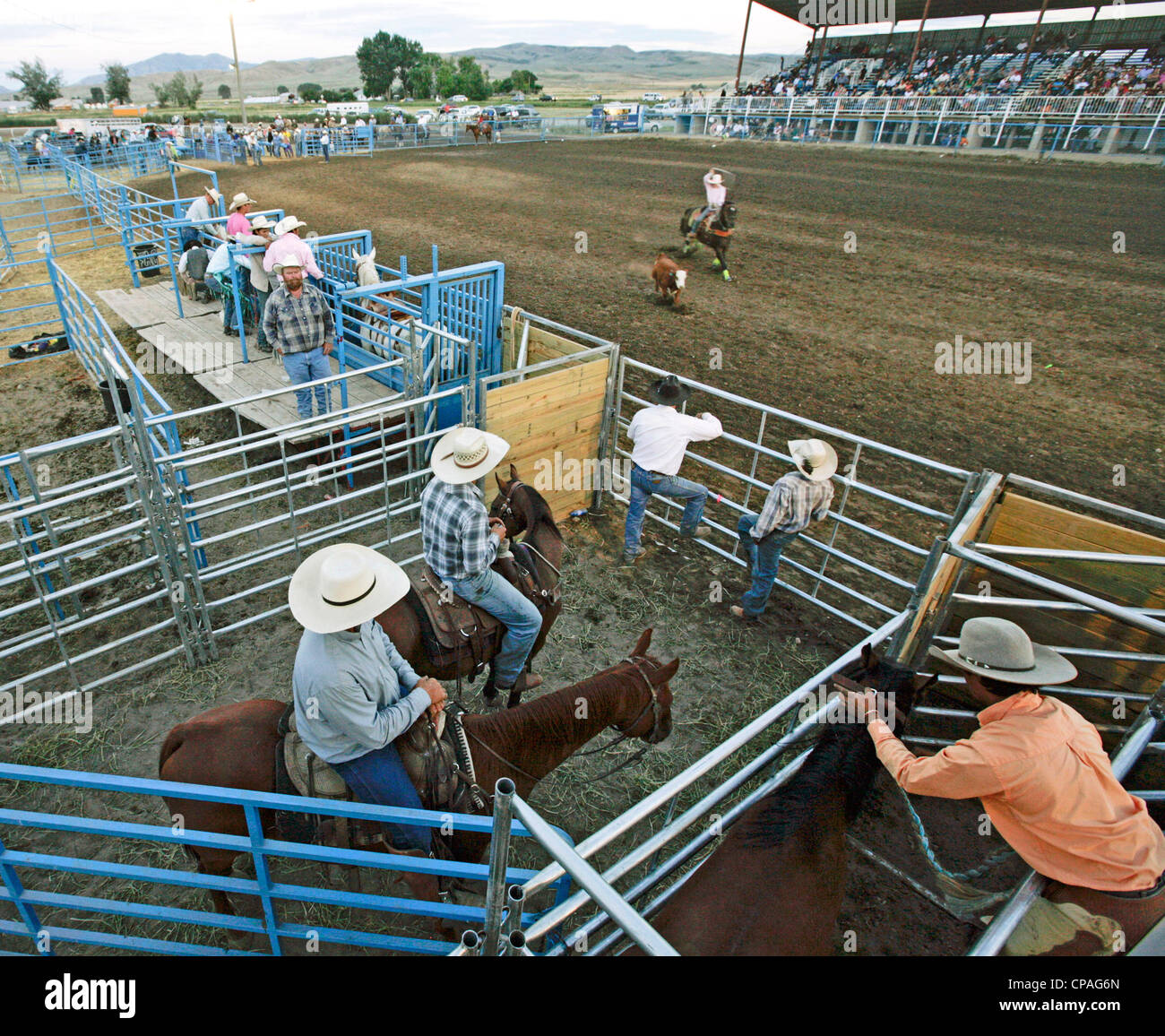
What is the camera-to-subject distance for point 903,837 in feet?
13.2

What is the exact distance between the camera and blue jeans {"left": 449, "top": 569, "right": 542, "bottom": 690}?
4.13 meters

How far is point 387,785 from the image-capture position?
3021 mm

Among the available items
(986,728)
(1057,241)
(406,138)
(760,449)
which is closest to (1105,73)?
(1057,241)

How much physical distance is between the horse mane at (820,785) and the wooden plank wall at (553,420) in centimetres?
376

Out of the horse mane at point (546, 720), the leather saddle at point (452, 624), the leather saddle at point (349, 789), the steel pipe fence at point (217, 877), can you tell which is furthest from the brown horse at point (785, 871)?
the leather saddle at point (452, 624)

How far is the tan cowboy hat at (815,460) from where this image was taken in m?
4.84

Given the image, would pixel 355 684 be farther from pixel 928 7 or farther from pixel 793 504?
pixel 928 7

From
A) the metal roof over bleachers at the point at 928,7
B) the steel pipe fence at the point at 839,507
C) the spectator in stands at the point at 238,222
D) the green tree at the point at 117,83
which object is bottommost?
the steel pipe fence at the point at 839,507

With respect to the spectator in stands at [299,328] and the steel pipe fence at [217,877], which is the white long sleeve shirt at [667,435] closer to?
the spectator in stands at [299,328]

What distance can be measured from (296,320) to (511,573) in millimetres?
4077

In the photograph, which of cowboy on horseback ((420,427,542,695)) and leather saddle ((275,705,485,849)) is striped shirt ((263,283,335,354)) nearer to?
cowboy on horseback ((420,427,542,695))

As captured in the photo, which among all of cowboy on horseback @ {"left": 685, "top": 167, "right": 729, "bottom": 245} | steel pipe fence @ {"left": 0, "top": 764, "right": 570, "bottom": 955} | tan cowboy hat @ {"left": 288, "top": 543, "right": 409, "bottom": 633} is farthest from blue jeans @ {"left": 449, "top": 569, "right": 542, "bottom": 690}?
cowboy on horseback @ {"left": 685, "top": 167, "right": 729, "bottom": 245}

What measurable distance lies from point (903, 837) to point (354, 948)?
327cm

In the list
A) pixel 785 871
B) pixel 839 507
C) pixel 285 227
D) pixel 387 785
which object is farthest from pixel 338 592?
pixel 285 227
